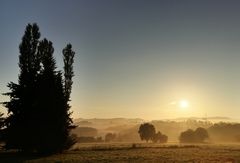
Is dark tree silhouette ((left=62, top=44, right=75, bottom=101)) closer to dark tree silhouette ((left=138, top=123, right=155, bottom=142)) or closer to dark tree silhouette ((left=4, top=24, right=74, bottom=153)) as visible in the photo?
dark tree silhouette ((left=4, top=24, right=74, bottom=153))

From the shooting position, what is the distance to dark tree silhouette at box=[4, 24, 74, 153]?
6138 cm

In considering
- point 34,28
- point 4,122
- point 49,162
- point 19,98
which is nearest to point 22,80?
point 19,98

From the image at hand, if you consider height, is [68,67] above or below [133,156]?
above

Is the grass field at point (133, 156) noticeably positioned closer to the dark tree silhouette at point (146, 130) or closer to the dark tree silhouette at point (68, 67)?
the dark tree silhouette at point (68, 67)

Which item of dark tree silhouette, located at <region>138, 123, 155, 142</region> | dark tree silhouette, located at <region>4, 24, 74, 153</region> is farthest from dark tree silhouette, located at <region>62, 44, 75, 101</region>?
dark tree silhouette, located at <region>138, 123, 155, 142</region>

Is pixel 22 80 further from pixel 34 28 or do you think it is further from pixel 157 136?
pixel 157 136

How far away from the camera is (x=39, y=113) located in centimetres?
6266

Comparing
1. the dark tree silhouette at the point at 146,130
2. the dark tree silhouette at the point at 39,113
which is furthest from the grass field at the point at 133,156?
the dark tree silhouette at the point at 146,130

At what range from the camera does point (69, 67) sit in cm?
8119

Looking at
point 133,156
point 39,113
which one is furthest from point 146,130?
point 133,156

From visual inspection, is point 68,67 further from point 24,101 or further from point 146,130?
point 146,130

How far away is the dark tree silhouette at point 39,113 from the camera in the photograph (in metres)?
61.4

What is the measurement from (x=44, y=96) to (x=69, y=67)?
18723mm

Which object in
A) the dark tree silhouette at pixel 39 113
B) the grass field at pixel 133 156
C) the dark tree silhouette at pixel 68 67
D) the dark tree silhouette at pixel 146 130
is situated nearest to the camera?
the grass field at pixel 133 156
